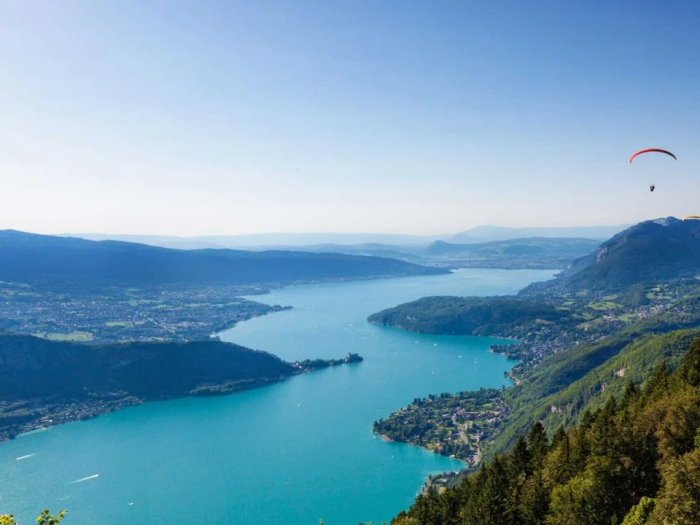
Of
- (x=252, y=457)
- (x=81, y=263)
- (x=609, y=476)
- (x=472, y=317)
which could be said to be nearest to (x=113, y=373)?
(x=252, y=457)

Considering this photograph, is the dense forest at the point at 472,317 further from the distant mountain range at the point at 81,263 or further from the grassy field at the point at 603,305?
the distant mountain range at the point at 81,263

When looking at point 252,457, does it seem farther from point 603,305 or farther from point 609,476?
point 603,305

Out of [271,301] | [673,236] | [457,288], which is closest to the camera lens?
[271,301]

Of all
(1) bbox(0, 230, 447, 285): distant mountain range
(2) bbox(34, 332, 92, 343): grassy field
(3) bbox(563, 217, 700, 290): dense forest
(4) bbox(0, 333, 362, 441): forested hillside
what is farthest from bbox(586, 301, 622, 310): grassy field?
(1) bbox(0, 230, 447, 285): distant mountain range

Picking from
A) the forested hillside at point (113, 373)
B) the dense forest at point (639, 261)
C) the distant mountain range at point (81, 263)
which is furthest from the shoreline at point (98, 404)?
the dense forest at point (639, 261)

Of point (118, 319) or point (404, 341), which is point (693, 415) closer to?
point (404, 341)

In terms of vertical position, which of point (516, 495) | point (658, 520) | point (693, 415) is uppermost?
point (693, 415)

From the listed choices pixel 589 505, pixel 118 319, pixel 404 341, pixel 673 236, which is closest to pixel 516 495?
pixel 589 505
